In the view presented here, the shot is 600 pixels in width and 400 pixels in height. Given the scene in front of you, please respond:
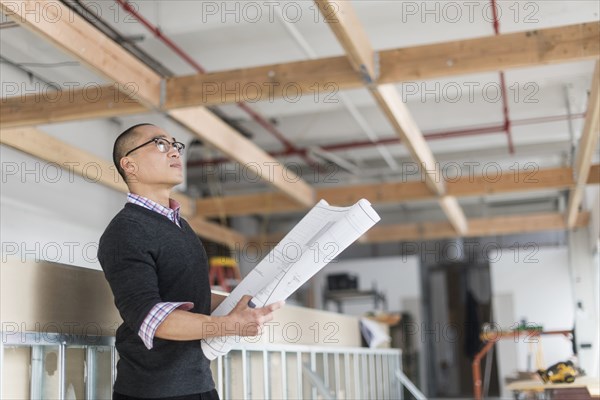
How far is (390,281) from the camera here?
39.1 ft

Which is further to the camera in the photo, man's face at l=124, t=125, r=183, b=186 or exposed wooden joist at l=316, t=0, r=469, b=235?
exposed wooden joist at l=316, t=0, r=469, b=235

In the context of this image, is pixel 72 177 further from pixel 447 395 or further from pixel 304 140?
pixel 447 395

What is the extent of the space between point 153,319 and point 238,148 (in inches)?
171

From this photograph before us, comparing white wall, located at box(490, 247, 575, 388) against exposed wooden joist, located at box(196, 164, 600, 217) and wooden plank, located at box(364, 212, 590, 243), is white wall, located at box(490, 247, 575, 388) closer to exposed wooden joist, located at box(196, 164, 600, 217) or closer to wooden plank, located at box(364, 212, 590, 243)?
wooden plank, located at box(364, 212, 590, 243)

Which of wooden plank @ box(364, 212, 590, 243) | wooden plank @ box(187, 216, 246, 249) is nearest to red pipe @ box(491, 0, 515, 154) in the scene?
wooden plank @ box(364, 212, 590, 243)

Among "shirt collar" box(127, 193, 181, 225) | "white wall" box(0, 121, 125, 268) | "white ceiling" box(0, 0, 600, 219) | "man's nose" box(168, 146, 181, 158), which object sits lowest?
"shirt collar" box(127, 193, 181, 225)

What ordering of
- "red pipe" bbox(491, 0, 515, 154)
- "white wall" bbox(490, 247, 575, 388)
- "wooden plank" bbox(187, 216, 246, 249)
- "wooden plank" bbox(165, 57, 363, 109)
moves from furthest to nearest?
"white wall" bbox(490, 247, 575, 388) → "wooden plank" bbox(187, 216, 246, 249) → "red pipe" bbox(491, 0, 515, 154) → "wooden plank" bbox(165, 57, 363, 109)

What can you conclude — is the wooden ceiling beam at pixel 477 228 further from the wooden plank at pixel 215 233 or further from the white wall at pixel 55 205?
the white wall at pixel 55 205

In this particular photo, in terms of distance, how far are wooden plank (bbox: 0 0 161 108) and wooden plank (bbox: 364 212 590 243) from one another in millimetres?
5665

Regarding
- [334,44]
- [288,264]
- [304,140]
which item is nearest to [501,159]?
[304,140]

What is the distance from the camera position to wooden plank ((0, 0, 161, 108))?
3334 mm

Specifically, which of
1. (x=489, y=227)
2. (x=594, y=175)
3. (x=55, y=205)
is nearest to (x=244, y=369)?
(x=55, y=205)

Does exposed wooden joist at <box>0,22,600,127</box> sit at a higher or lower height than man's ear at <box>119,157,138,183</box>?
higher

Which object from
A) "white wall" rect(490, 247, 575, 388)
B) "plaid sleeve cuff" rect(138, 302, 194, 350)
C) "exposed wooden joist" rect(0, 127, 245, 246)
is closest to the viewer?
"plaid sleeve cuff" rect(138, 302, 194, 350)
